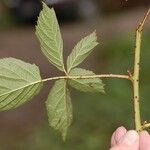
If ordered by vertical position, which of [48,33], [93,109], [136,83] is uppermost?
[48,33]

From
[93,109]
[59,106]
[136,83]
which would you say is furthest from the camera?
[93,109]

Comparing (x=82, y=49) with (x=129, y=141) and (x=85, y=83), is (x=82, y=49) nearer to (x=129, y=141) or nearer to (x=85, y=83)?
(x=85, y=83)

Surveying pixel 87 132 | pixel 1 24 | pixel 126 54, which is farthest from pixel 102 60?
pixel 1 24

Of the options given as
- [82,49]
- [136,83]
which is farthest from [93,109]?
[136,83]

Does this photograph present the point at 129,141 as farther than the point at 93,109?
No

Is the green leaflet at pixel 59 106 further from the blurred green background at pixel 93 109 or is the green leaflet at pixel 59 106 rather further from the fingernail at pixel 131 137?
the blurred green background at pixel 93 109

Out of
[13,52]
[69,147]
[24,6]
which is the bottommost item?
[69,147]

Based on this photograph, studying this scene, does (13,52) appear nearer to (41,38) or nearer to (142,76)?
(142,76)
